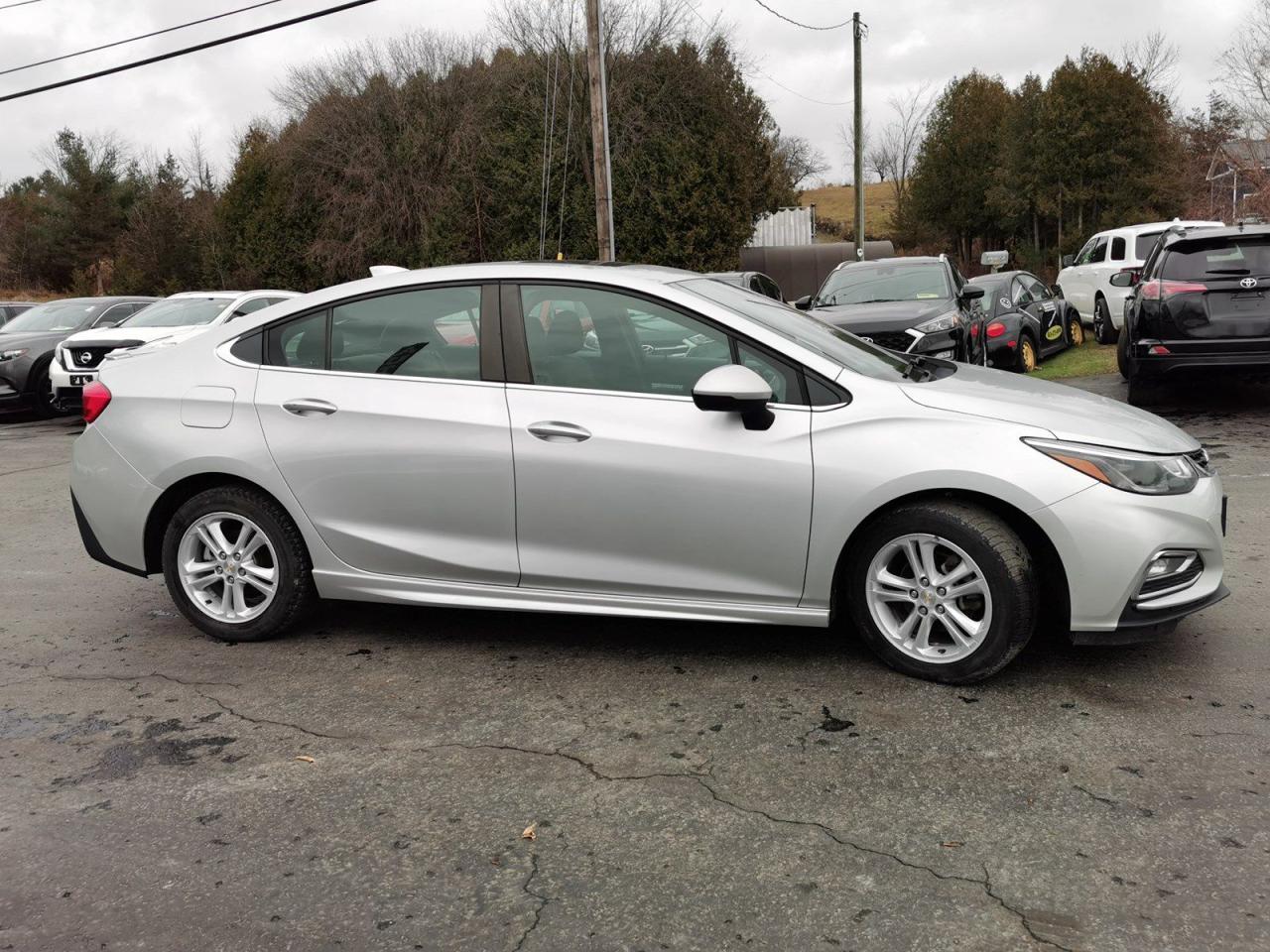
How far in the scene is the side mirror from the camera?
4199 mm

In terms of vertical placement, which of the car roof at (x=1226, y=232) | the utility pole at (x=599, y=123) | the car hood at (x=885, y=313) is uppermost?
the utility pole at (x=599, y=123)

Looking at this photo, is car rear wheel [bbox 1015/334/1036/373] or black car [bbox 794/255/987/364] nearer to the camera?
black car [bbox 794/255/987/364]

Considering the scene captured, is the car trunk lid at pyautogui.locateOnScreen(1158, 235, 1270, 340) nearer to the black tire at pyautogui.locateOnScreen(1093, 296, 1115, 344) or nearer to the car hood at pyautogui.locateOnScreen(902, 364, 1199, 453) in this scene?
the car hood at pyautogui.locateOnScreen(902, 364, 1199, 453)

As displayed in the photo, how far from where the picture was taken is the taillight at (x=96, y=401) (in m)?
5.18

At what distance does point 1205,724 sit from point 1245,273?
7.45 meters

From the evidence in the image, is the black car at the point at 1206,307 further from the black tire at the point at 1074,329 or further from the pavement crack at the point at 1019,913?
the pavement crack at the point at 1019,913

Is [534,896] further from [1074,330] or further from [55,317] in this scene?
[1074,330]

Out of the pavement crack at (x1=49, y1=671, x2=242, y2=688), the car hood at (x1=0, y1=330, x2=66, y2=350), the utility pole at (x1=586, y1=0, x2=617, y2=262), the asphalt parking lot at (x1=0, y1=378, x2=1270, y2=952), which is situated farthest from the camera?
the utility pole at (x1=586, y1=0, x2=617, y2=262)

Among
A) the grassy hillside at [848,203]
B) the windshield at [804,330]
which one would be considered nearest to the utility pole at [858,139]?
the windshield at [804,330]

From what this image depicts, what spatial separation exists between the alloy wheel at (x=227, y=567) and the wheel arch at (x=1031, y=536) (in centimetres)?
249

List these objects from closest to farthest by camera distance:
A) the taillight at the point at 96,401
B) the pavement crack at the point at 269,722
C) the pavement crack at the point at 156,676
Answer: the pavement crack at the point at 269,722 < the pavement crack at the point at 156,676 < the taillight at the point at 96,401

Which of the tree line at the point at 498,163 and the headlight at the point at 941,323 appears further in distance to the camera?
the tree line at the point at 498,163

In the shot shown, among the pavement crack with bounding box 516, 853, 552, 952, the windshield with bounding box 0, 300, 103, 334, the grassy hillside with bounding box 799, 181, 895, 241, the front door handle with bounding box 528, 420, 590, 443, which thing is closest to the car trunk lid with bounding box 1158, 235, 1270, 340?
the front door handle with bounding box 528, 420, 590, 443

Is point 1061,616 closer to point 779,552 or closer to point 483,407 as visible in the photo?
point 779,552
